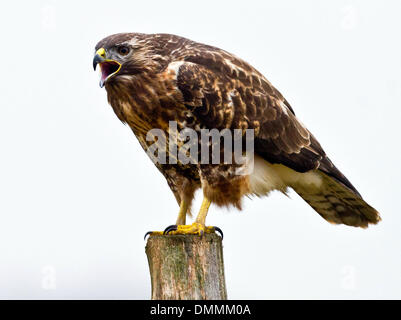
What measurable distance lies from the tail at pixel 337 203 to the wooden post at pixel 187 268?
1904 mm

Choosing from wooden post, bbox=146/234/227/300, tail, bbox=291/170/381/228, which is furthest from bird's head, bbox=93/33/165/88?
tail, bbox=291/170/381/228

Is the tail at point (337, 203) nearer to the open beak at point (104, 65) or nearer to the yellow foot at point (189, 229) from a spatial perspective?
the yellow foot at point (189, 229)

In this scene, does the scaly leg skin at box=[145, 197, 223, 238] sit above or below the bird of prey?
below

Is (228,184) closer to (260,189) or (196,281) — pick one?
(260,189)

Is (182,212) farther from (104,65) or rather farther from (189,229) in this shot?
(104,65)

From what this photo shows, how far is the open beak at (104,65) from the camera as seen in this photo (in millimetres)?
5762

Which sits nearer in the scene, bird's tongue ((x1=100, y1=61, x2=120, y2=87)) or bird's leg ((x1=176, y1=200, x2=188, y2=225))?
bird's tongue ((x1=100, y1=61, x2=120, y2=87))

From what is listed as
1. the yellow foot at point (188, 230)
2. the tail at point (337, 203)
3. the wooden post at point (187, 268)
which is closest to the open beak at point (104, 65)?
the yellow foot at point (188, 230)

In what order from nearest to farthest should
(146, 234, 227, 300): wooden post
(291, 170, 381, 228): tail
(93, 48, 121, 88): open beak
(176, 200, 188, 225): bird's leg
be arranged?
(146, 234, 227, 300): wooden post
(93, 48, 121, 88): open beak
(176, 200, 188, 225): bird's leg
(291, 170, 381, 228): tail

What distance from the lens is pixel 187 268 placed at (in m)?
5.20

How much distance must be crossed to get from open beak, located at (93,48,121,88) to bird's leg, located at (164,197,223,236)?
4.52 feet

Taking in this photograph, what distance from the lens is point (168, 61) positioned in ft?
19.7

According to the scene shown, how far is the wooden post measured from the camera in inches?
203

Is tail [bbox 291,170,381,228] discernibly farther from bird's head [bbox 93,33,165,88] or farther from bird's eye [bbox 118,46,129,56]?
bird's eye [bbox 118,46,129,56]
